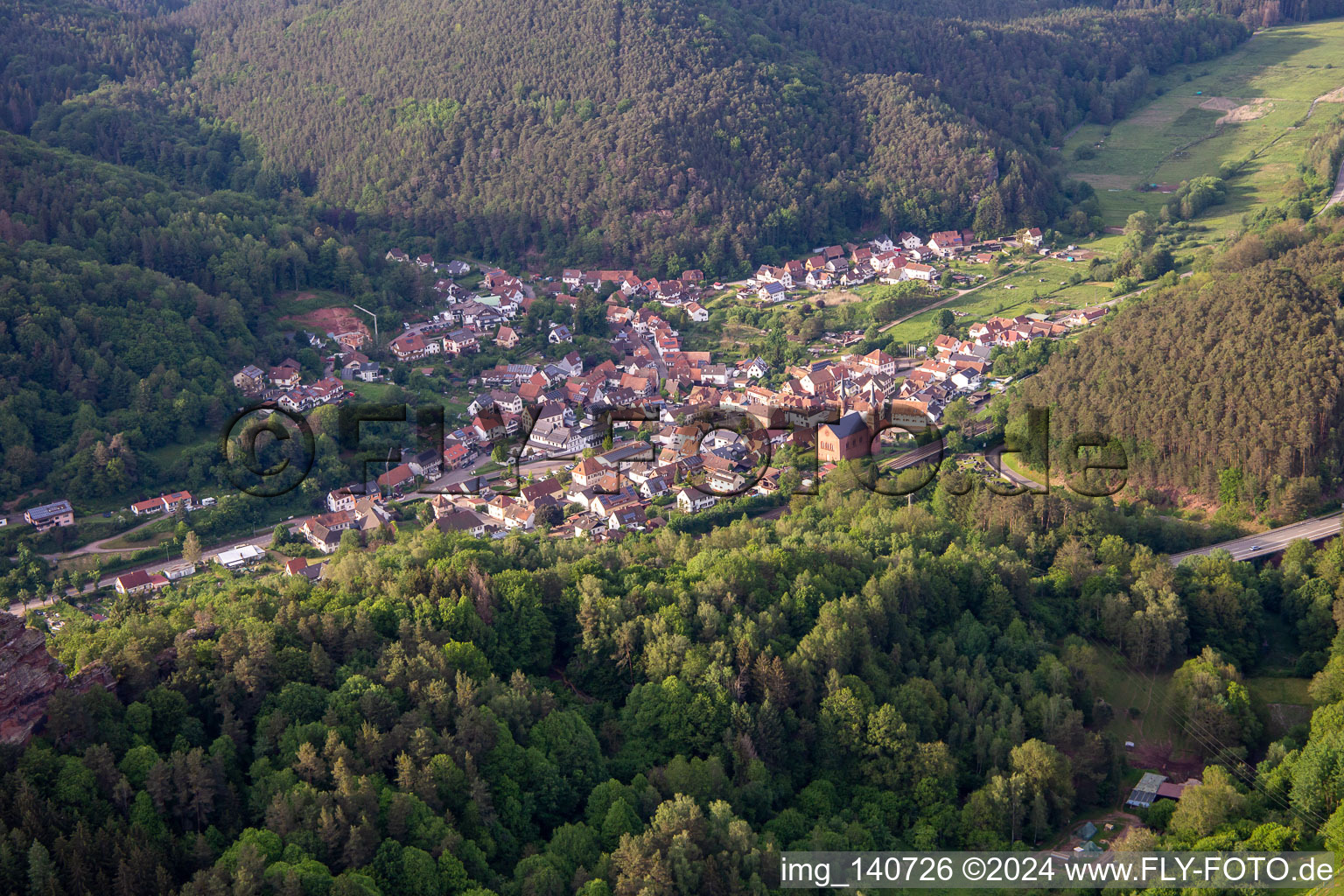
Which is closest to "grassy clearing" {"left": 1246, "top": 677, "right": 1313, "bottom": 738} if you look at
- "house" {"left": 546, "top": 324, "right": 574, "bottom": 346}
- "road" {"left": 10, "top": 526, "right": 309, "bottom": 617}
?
"road" {"left": 10, "top": 526, "right": 309, "bottom": 617}

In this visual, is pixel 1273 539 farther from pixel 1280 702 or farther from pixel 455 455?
pixel 455 455

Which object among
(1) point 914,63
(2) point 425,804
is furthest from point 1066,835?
(1) point 914,63

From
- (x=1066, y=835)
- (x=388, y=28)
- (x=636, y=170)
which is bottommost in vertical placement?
(x=1066, y=835)

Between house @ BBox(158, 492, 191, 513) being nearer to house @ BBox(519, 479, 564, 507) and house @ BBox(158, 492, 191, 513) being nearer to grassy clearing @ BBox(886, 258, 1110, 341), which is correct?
house @ BBox(519, 479, 564, 507)

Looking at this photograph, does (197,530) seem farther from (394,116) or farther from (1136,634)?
(394,116)

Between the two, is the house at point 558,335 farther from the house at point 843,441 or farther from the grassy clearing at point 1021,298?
the house at point 843,441
